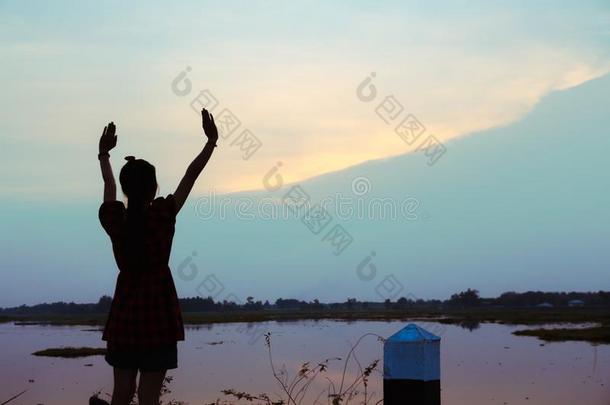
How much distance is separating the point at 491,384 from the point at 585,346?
53.6ft

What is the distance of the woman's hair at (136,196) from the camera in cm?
286

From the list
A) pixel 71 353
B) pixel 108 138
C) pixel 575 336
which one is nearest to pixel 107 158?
pixel 108 138

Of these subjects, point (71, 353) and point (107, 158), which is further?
point (71, 353)

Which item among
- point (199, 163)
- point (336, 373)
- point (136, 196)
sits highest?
point (199, 163)

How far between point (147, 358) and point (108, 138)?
1.00 meters

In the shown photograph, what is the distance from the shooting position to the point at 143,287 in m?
2.85

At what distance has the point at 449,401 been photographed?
18.1m

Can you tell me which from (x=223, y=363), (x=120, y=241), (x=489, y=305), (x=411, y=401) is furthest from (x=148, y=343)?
(x=489, y=305)

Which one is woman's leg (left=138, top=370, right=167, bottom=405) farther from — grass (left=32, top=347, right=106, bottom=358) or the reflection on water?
grass (left=32, top=347, right=106, bottom=358)

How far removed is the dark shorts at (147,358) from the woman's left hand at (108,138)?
878 mm

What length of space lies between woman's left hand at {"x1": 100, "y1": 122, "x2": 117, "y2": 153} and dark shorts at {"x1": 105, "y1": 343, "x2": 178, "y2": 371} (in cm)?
88

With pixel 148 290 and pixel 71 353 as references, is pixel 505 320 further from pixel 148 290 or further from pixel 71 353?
pixel 148 290

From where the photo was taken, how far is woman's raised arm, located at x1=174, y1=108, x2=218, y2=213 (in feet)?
9.64

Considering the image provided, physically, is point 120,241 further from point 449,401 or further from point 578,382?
point 578,382
